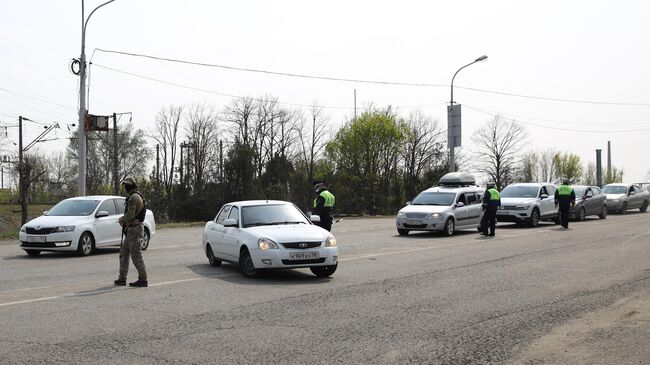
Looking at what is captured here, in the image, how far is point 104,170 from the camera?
82250 mm

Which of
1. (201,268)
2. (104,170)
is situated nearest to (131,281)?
(201,268)

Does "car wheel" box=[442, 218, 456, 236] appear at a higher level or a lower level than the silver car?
lower

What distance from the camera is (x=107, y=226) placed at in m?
18.1

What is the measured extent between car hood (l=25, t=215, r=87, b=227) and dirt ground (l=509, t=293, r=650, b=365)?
42.2ft

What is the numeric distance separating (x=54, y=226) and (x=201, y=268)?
16.5 ft

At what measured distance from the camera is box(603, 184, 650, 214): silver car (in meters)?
38.1

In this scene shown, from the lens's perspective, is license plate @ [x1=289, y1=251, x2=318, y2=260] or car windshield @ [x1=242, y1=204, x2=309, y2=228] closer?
license plate @ [x1=289, y1=251, x2=318, y2=260]

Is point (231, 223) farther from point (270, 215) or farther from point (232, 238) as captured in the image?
point (270, 215)

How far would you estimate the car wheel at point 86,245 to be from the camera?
17141 mm

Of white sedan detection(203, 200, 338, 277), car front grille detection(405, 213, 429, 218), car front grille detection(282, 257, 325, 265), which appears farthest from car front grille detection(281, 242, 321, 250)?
car front grille detection(405, 213, 429, 218)

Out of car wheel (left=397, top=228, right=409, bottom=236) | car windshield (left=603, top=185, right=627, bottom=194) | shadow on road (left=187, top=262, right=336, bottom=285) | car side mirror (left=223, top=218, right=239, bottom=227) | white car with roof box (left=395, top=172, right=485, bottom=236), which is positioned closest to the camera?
shadow on road (left=187, top=262, right=336, bottom=285)

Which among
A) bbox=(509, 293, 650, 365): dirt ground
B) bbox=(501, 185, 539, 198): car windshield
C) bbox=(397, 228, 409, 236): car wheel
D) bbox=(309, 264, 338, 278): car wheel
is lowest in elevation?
bbox=(509, 293, 650, 365): dirt ground

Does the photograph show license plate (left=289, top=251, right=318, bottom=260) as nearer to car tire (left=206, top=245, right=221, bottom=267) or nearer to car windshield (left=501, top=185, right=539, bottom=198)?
car tire (left=206, top=245, right=221, bottom=267)

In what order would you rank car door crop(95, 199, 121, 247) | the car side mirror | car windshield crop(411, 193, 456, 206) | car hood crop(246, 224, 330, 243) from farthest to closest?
car windshield crop(411, 193, 456, 206), car door crop(95, 199, 121, 247), the car side mirror, car hood crop(246, 224, 330, 243)
